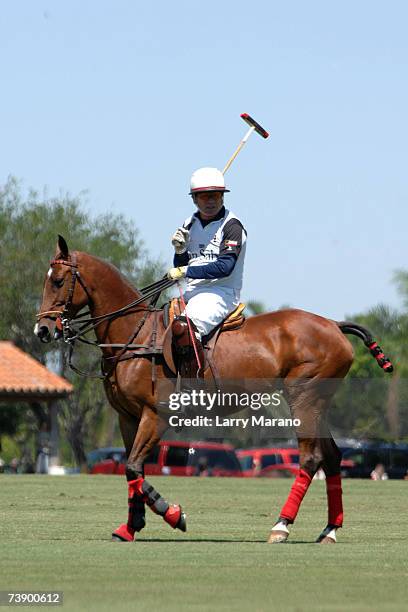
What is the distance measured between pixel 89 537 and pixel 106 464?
34.1 m

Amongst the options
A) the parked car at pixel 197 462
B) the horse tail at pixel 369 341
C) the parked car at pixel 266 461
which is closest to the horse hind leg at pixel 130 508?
the horse tail at pixel 369 341

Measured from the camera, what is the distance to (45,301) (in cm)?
1444

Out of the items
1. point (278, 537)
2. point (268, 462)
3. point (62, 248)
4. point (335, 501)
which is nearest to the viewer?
point (278, 537)

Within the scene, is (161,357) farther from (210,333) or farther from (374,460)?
(374,460)

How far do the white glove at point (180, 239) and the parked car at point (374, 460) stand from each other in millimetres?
25519

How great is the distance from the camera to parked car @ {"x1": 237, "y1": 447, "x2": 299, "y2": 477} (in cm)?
4441

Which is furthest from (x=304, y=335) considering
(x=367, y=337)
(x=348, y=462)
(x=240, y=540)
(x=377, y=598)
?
(x=348, y=462)

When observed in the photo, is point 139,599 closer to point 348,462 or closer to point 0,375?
point 348,462

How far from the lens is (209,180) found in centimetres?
1400

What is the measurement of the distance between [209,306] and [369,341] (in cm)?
183

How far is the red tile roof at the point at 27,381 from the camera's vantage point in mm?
48250

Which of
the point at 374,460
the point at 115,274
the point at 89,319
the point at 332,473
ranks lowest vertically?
the point at 332,473

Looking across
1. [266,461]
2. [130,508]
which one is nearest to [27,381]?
[266,461]

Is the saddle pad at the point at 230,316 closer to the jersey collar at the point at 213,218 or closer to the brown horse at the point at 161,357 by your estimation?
the brown horse at the point at 161,357
